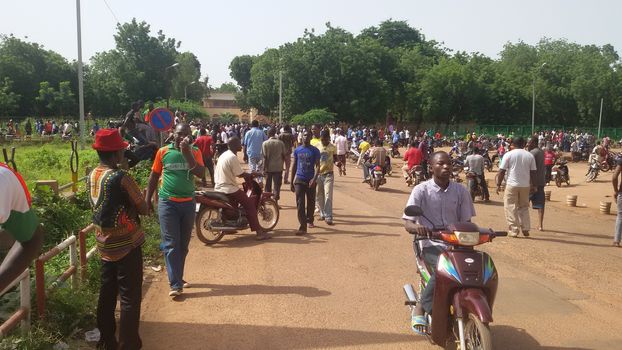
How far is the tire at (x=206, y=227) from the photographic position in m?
8.23

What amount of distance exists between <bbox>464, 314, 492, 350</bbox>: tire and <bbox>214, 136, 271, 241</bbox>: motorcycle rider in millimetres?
5127

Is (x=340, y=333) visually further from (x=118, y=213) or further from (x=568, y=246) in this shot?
(x=568, y=246)

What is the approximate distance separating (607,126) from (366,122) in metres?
26.7

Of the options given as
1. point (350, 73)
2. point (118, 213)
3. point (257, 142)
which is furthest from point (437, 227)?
point (350, 73)

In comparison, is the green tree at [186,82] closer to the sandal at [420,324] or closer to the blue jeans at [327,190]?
the blue jeans at [327,190]

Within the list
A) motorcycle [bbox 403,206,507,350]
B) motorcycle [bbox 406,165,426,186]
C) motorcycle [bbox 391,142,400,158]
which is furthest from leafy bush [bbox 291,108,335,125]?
motorcycle [bbox 403,206,507,350]

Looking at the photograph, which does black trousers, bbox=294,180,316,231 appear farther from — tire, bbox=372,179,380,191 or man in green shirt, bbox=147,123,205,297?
tire, bbox=372,179,380,191

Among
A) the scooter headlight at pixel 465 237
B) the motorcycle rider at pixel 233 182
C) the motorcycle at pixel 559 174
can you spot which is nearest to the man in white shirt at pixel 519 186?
the motorcycle rider at pixel 233 182

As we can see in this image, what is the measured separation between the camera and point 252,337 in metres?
4.75

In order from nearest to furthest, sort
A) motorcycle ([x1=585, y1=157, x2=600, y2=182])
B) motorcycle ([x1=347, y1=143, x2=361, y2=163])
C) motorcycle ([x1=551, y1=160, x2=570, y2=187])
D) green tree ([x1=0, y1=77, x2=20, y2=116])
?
motorcycle ([x1=551, y1=160, x2=570, y2=187]), motorcycle ([x1=585, y1=157, x2=600, y2=182]), motorcycle ([x1=347, y1=143, x2=361, y2=163]), green tree ([x1=0, y1=77, x2=20, y2=116])

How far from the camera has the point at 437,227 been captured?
4.41 meters

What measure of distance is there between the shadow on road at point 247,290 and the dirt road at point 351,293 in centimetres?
1

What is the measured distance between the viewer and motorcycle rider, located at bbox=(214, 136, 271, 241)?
27.0ft

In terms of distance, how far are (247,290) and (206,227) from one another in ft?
8.15
